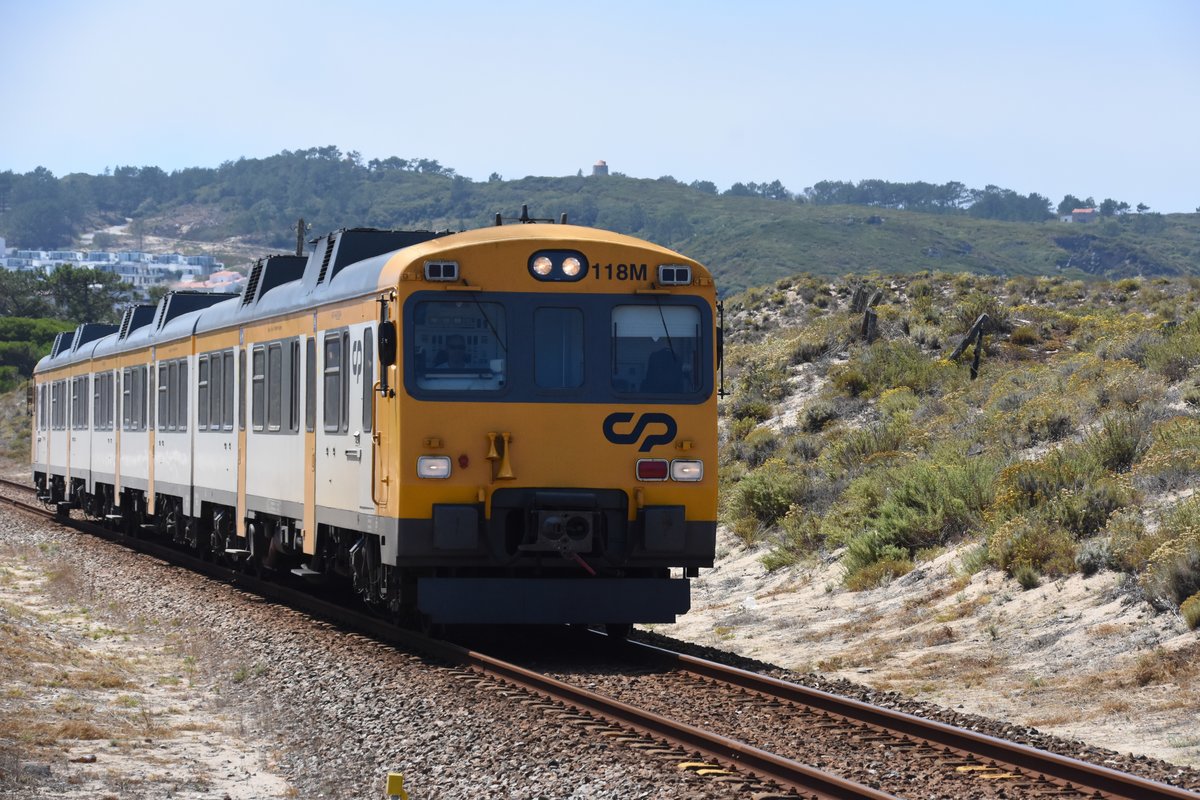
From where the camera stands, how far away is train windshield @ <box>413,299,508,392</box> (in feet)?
42.1

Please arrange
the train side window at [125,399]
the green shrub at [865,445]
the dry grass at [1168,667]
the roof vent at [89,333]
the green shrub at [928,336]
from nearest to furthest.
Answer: the dry grass at [1168,667], the green shrub at [865,445], the train side window at [125,399], the green shrub at [928,336], the roof vent at [89,333]

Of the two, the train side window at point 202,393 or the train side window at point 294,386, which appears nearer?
the train side window at point 294,386

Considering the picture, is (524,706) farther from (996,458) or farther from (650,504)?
(996,458)

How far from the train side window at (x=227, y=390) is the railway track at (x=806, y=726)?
6.20 metres

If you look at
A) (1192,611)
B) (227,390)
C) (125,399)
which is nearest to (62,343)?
(125,399)

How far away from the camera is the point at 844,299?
1665 inches

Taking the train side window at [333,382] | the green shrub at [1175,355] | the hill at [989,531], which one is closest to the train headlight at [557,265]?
the train side window at [333,382]

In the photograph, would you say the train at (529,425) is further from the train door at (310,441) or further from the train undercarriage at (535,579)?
the train door at (310,441)

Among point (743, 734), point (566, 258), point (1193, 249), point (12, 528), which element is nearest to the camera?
point (743, 734)

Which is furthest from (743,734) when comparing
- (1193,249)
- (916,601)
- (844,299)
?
(1193,249)

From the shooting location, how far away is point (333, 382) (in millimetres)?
14758

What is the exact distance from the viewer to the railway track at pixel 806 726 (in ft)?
26.5

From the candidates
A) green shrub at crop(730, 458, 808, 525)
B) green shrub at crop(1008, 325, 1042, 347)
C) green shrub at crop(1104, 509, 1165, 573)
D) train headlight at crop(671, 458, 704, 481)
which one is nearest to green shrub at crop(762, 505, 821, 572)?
green shrub at crop(730, 458, 808, 525)

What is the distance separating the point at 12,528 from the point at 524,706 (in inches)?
898
